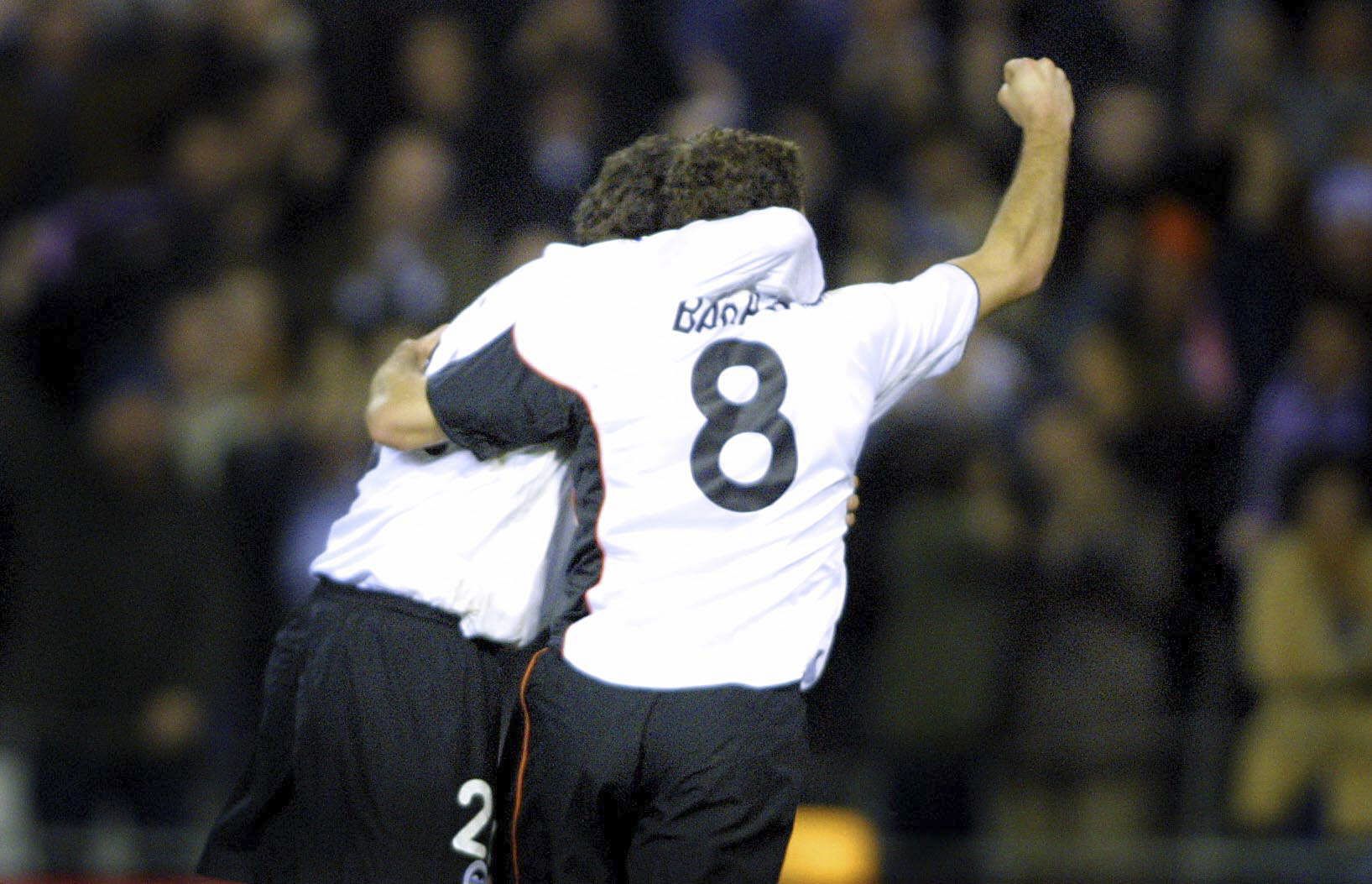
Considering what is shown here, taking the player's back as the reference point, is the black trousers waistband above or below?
below

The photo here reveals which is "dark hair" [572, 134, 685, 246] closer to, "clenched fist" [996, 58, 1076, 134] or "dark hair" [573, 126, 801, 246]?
"dark hair" [573, 126, 801, 246]

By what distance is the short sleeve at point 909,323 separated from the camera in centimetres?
306

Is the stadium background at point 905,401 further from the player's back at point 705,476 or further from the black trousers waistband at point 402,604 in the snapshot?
the player's back at point 705,476

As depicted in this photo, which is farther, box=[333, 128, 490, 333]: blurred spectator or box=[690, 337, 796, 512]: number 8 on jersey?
box=[333, 128, 490, 333]: blurred spectator

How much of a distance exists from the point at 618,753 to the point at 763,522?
0.43 meters

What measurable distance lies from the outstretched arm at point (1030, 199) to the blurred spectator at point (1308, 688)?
2947mm

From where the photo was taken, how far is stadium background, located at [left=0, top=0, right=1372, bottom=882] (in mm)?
5828

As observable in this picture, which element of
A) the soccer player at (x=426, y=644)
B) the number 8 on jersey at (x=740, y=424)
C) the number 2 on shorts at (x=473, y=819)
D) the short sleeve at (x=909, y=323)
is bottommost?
the number 2 on shorts at (x=473, y=819)

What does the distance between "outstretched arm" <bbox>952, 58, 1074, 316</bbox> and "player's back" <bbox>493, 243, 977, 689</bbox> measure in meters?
0.41

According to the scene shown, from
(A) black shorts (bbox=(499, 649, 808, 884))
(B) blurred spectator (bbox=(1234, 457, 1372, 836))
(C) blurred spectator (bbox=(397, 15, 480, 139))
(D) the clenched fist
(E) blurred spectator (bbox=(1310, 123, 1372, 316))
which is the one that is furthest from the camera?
(C) blurred spectator (bbox=(397, 15, 480, 139))

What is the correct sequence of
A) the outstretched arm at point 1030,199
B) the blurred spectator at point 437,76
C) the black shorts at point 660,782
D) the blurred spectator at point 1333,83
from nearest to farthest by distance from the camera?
the black shorts at point 660,782 → the outstretched arm at point 1030,199 → the blurred spectator at point 437,76 → the blurred spectator at point 1333,83

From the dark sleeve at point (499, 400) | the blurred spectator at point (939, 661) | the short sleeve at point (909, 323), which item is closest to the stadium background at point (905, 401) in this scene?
the blurred spectator at point (939, 661)

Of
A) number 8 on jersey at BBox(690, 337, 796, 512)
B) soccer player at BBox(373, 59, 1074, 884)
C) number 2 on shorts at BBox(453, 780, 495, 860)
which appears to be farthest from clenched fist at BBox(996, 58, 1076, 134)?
number 2 on shorts at BBox(453, 780, 495, 860)

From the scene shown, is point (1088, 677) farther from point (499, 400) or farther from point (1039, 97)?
point (499, 400)
